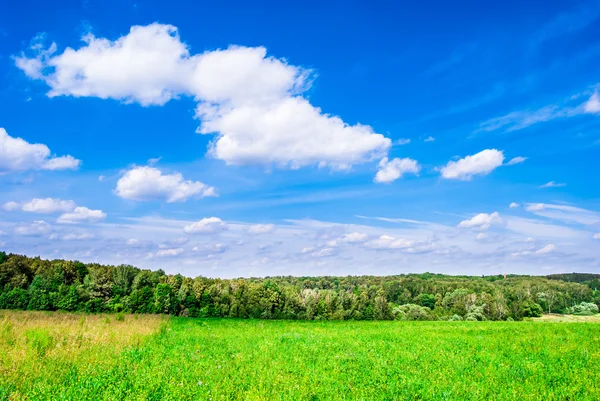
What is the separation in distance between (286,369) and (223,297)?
57.2 meters

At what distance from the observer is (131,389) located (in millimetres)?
8945

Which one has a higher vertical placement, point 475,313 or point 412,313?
point 475,313

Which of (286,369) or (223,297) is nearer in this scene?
(286,369)

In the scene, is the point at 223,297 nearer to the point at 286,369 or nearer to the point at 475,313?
the point at 475,313

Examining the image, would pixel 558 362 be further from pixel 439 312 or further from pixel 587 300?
pixel 587 300

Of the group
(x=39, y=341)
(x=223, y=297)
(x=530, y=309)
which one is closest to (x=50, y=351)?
(x=39, y=341)

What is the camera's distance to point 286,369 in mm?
11320

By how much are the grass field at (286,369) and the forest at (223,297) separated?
23.3 meters

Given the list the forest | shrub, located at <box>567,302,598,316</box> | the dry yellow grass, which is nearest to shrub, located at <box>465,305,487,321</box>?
the forest

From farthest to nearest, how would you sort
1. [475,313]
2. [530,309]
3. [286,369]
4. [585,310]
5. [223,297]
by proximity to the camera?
[530,309] < [585,310] < [475,313] < [223,297] < [286,369]

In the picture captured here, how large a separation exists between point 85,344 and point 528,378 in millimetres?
15672

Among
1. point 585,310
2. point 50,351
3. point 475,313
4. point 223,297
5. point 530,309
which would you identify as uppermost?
point 50,351

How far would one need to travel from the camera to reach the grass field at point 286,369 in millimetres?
8789

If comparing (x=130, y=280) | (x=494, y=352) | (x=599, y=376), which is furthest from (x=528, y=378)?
(x=130, y=280)
